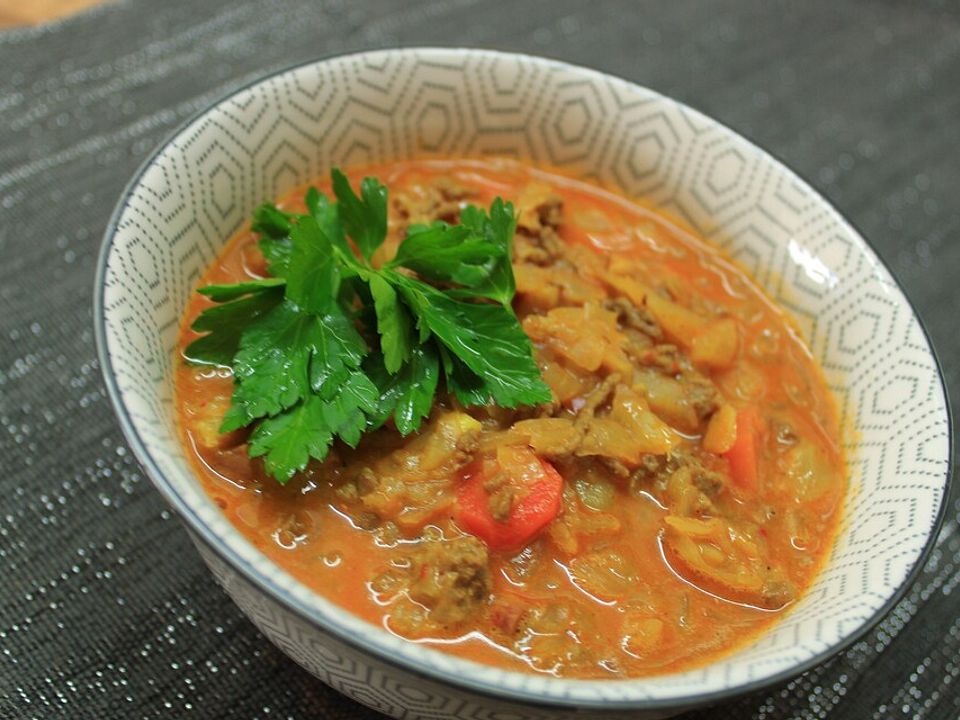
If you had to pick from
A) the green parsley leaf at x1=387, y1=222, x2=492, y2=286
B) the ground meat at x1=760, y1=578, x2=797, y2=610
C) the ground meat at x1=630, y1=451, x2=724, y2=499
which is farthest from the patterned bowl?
the green parsley leaf at x1=387, y1=222, x2=492, y2=286

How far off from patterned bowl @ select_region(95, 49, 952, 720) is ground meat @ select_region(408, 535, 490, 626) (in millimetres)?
267

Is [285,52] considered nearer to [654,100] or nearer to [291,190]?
[291,190]

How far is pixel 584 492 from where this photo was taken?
2.83m

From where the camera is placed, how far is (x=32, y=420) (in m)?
3.28

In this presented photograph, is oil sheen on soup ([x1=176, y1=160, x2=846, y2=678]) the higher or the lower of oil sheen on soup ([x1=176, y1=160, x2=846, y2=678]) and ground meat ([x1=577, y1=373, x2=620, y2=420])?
the lower

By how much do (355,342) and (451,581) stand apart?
74 cm

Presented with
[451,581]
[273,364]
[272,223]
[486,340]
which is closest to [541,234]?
[486,340]

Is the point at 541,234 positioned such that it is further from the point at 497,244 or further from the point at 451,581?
the point at 451,581

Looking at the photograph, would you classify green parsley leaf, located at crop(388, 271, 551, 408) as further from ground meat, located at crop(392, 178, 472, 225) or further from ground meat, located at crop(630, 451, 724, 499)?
ground meat, located at crop(392, 178, 472, 225)

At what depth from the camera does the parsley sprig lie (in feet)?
8.63

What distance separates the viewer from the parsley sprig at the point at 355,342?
2.63 meters

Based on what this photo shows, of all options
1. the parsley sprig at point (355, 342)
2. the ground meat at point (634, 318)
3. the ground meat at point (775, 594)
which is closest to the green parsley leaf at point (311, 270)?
the parsley sprig at point (355, 342)

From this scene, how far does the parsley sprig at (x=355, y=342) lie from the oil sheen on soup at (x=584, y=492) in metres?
0.11

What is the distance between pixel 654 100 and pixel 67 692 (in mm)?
2919
